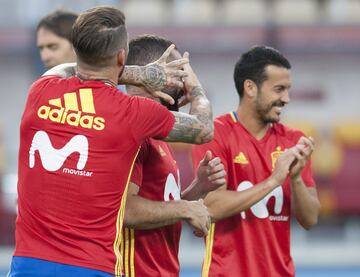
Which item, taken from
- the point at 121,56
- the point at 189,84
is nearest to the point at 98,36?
the point at 121,56

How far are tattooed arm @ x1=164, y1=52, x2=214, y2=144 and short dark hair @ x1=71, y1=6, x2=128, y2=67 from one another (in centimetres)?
42

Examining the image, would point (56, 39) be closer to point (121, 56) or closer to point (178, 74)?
point (178, 74)

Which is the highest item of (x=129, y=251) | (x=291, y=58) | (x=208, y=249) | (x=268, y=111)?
(x=291, y=58)

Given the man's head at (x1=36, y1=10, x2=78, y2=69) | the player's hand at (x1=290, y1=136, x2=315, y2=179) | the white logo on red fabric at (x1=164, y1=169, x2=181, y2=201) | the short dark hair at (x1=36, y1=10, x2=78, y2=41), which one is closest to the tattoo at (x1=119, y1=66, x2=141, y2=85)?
the white logo on red fabric at (x1=164, y1=169, x2=181, y2=201)

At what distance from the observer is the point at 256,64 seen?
19.5ft

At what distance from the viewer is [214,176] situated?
474cm

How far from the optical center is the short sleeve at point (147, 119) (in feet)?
13.8

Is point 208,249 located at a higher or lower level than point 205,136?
lower

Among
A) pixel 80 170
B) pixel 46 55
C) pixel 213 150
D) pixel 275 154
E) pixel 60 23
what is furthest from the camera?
pixel 60 23

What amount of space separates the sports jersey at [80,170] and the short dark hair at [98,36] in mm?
118

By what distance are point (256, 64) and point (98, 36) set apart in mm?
1930

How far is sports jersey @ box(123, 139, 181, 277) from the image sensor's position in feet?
14.9

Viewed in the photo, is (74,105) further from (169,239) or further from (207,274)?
(207,274)

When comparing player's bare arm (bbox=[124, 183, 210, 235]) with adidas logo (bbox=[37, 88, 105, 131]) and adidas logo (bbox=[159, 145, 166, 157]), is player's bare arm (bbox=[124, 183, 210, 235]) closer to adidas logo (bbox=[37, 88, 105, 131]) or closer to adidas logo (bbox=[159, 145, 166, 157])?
adidas logo (bbox=[159, 145, 166, 157])
